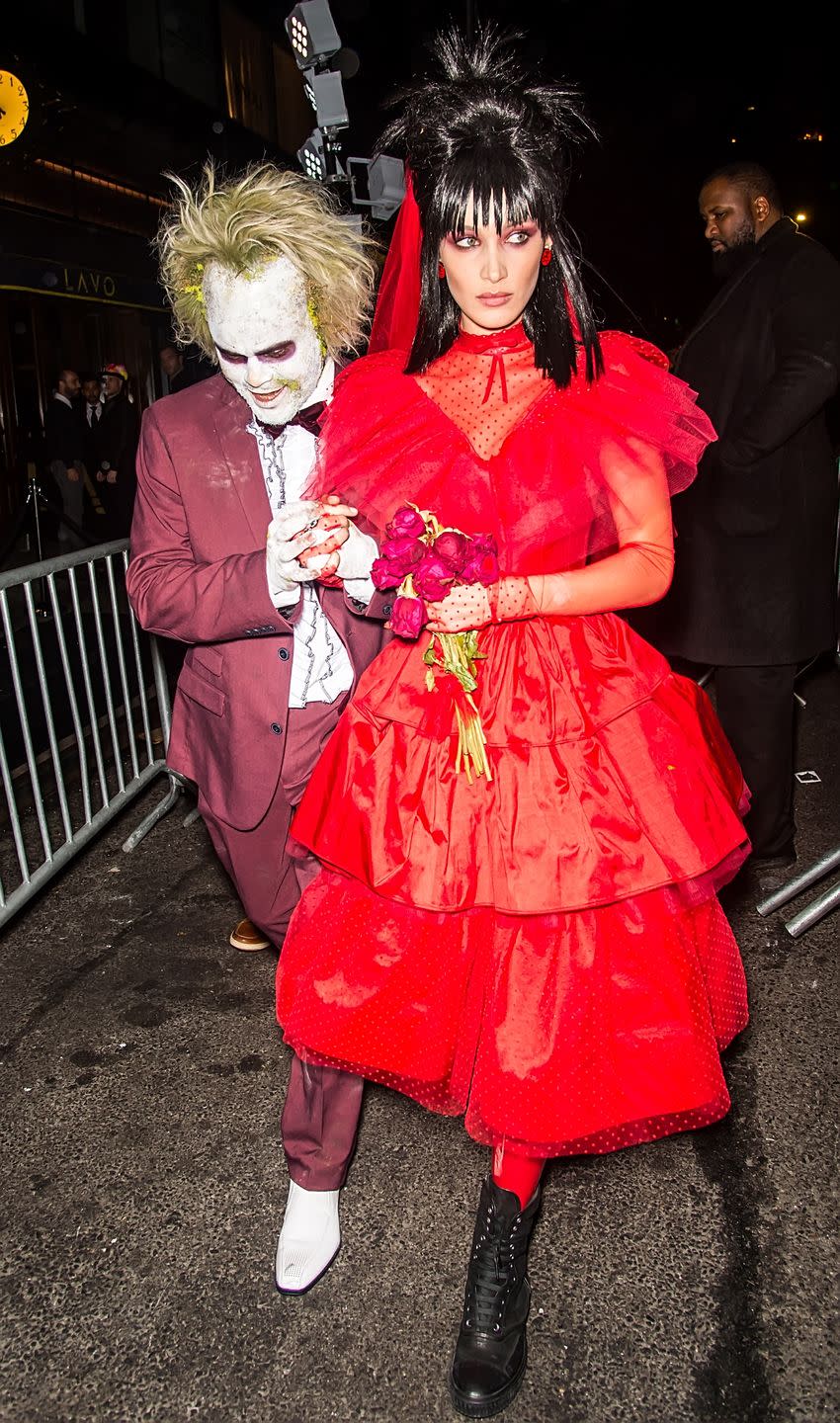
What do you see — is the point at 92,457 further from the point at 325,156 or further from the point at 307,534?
the point at 307,534

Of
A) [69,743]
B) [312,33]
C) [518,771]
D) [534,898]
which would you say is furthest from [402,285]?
[312,33]

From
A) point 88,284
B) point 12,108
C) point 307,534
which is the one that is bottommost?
point 307,534

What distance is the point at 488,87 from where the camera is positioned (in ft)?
6.31

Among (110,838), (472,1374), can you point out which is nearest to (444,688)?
(472,1374)

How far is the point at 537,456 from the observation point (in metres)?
1.92

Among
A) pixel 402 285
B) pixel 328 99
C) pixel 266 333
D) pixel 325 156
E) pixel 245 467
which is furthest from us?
pixel 325 156

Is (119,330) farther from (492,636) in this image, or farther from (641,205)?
(492,636)

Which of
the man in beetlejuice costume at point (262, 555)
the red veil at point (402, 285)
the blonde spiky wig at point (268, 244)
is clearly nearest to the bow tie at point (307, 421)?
the man in beetlejuice costume at point (262, 555)

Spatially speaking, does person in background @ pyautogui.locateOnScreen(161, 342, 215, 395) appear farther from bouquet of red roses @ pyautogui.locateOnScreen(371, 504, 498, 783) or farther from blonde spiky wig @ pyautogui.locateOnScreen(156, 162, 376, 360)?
bouquet of red roses @ pyautogui.locateOnScreen(371, 504, 498, 783)

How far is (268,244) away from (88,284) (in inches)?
429

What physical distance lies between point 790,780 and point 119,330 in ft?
44.8

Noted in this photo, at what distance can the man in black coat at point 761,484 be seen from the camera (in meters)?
3.64

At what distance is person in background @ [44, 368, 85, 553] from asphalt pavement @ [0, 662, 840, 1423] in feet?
31.7

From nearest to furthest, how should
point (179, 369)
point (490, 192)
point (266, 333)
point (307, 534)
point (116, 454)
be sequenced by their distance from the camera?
point (490, 192)
point (307, 534)
point (266, 333)
point (116, 454)
point (179, 369)
